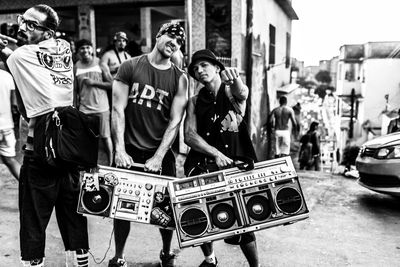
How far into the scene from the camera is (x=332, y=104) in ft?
125

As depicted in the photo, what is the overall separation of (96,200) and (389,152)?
161 inches

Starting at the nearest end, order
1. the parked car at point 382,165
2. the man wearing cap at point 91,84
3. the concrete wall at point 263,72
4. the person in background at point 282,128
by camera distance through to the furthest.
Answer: the parked car at point 382,165, the man wearing cap at point 91,84, the concrete wall at point 263,72, the person in background at point 282,128

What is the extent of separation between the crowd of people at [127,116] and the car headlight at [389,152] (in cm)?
310

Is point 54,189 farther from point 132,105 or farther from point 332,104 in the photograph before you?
point 332,104

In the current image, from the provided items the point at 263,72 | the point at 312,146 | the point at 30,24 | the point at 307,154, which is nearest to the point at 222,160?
the point at 30,24

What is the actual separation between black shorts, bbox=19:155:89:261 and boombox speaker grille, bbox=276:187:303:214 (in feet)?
4.80

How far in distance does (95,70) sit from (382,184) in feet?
14.4

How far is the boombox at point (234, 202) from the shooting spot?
2.63 meters

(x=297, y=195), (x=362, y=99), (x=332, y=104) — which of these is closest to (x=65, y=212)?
(x=297, y=195)

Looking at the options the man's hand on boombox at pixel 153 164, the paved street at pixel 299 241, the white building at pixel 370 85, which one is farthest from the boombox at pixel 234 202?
the white building at pixel 370 85

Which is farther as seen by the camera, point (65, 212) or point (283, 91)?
point (283, 91)

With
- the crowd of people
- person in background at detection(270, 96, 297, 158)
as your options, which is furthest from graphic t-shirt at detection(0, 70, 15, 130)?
person in background at detection(270, 96, 297, 158)

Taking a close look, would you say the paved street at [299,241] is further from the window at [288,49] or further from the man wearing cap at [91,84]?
the window at [288,49]

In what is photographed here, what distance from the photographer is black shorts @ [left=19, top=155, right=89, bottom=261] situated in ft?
8.79
